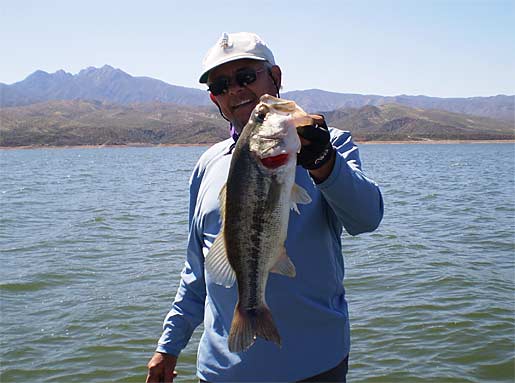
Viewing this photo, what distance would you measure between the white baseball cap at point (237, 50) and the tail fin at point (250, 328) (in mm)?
1651

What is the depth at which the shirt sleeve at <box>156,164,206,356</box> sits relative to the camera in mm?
Answer: 4176

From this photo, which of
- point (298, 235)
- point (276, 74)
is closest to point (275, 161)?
point (298, 235)

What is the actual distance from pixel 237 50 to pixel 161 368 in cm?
241

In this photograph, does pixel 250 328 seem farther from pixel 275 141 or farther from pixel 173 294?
pixel 173 294

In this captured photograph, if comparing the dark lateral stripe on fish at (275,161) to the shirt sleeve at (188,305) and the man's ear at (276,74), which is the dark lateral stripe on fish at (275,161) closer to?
the man's ear at (276,74)

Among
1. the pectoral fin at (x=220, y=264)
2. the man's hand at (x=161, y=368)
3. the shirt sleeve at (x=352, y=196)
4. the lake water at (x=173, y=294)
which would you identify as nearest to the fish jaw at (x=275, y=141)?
the shirt sleeve at (x=352, y=196)

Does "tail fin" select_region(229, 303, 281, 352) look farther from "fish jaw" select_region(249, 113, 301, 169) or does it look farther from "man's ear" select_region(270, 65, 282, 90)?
"man's ear" select_region(270, 65, 282, 90)

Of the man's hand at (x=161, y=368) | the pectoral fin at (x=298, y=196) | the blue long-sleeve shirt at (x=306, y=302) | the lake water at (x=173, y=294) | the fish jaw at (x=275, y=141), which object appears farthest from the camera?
the lake water at (x=173, y=294)

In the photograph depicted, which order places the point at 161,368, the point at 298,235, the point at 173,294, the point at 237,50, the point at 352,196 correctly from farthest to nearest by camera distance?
the point at 173,294, the point at 161,368, the point at 237,50, the point at 298,235, the point at 352,196

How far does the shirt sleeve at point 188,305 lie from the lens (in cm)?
418

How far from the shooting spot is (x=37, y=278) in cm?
1427

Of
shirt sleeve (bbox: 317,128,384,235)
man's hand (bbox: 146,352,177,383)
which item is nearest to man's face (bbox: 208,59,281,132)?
shirt sleeve (bbox: 317,128,384,235)

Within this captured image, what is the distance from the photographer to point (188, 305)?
426cm

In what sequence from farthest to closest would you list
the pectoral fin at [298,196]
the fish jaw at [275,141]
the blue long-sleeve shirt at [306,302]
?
the blue long-sleeve shirt at [306,302]
the pectoral fin at [298,196]
the fish jaw at [275,141]
